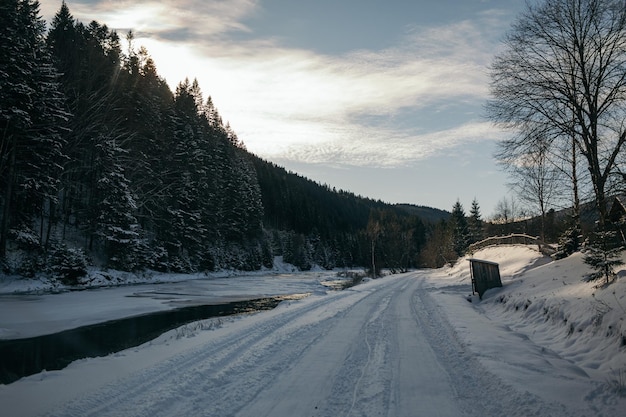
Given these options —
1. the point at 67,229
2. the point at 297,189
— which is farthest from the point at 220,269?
the point at 297,189

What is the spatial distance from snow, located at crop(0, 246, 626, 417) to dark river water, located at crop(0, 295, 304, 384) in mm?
1168

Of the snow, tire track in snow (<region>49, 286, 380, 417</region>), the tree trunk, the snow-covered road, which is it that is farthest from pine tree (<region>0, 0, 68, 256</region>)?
tire track in snow (<region>49, 286, 380, 417</region>)

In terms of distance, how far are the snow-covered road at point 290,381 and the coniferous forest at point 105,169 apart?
2333cm

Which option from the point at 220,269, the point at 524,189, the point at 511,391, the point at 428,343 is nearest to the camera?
the point at 511,391

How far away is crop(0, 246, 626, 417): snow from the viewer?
4730mm

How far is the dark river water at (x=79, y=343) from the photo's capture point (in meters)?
8.27

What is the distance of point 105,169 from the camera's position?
33.3 metres

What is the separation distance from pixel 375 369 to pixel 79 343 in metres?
9.07

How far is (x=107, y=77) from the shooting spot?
136ft

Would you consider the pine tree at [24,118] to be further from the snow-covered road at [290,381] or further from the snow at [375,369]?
the snow-covered road at [290,381]

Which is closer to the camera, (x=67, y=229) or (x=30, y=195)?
(x=30, y=195)

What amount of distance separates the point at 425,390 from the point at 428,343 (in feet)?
9.97

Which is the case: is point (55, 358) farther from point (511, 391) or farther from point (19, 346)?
point (511, 391)

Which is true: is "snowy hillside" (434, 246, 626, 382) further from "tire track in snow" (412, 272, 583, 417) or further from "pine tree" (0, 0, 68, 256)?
"pine tree" (0, 0, 68, 256)
